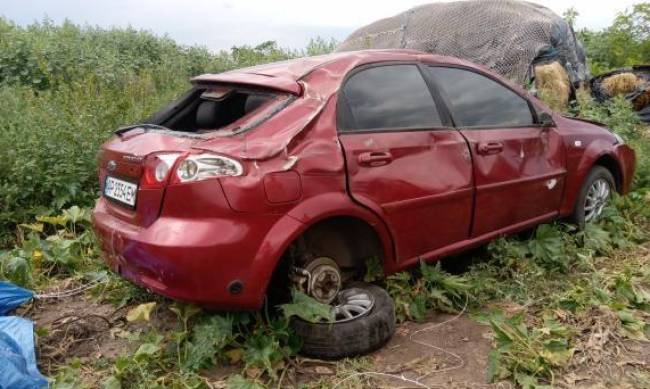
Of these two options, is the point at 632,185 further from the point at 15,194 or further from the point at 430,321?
the point at 15,194

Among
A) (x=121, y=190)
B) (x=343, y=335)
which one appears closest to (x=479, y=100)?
(x=343, y=335)

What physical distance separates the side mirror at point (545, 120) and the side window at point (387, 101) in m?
1.15

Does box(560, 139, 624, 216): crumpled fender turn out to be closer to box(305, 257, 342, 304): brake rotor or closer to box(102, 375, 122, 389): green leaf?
box(305, 257, 342, 304): brake rotor

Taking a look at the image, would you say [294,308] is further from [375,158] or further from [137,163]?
[137,163]

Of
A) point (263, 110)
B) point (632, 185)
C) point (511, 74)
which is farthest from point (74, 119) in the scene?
point (511, 74)

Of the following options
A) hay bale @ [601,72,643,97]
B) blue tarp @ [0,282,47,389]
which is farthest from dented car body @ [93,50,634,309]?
hay bale @ [601,72,643,97]

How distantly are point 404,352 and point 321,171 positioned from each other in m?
1.08

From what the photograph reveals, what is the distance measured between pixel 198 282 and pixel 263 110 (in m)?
0.97

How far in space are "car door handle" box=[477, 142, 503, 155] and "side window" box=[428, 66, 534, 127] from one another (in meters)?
0.15

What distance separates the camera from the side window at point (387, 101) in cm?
320

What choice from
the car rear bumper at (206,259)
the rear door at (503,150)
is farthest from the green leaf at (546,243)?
the car rear bumper at (206,259)

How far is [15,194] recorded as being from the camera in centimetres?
493

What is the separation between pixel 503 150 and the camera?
12.7ft

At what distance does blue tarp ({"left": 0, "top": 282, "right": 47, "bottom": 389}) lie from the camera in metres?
2.51
